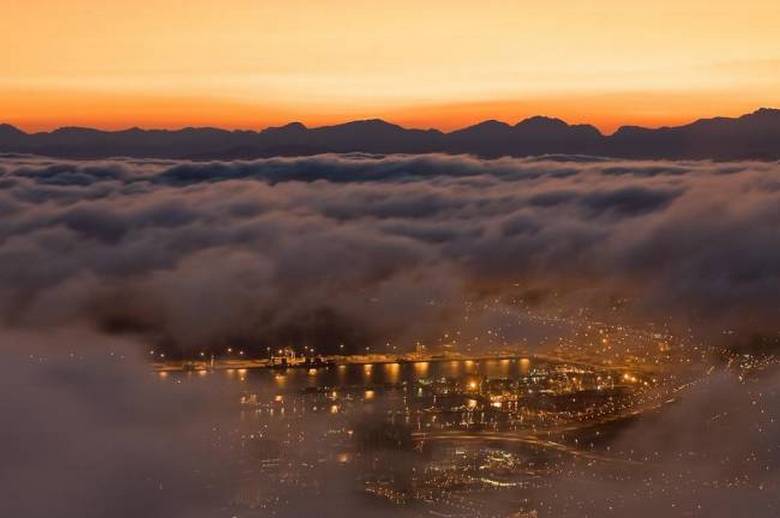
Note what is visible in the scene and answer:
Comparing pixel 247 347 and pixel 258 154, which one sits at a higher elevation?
pixel 258 154

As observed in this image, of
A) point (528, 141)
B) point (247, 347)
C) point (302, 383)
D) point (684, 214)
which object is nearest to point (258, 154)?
point (528, 141)

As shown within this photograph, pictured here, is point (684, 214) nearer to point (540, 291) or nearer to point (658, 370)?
point (540, 291)

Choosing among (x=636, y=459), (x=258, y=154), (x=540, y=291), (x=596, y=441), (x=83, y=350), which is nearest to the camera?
(x=636, y=459)

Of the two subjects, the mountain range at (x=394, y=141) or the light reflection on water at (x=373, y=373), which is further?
the mountain range at (x=394, y=141)

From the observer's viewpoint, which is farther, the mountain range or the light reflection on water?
the mountain range

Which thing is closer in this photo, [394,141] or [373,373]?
[373,373]

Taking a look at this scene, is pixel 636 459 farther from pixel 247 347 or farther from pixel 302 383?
pixel 247 347

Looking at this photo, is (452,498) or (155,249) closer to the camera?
(452,498)

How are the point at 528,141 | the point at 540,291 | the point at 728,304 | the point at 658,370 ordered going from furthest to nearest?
the point at 528,141 < the point at 540,291 < the point at 728,304 < the point at 658,370
